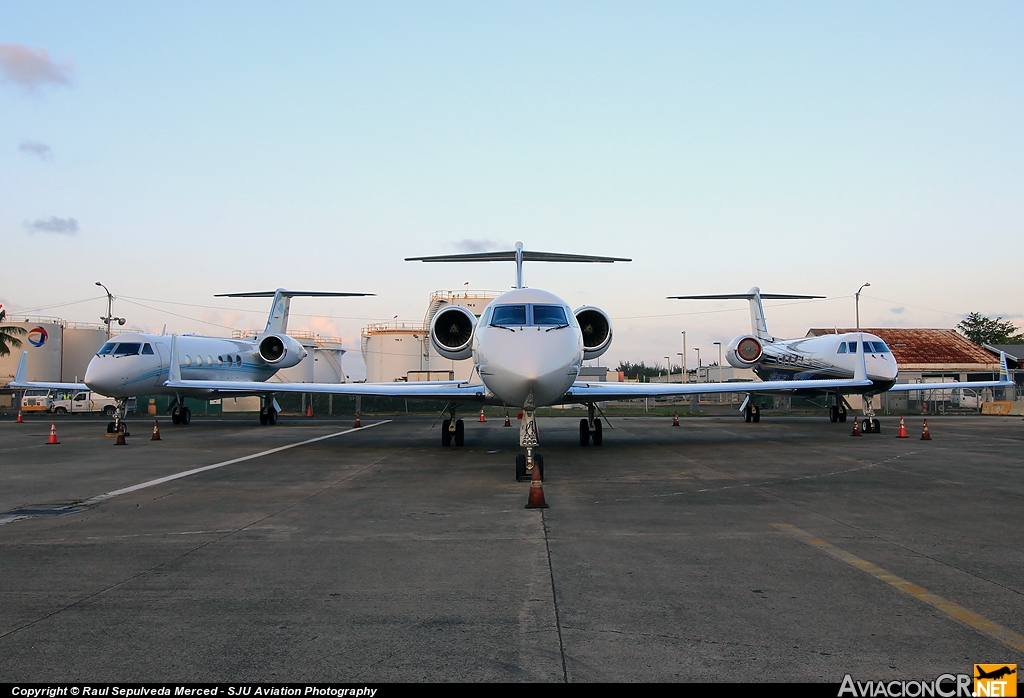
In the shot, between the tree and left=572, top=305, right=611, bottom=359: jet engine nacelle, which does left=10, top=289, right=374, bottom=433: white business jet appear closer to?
left=572, top=305, right=611, bottom=359: jet engine nacelle

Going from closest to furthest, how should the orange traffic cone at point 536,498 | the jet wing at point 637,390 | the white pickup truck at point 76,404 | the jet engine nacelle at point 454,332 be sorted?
the orange traffic cone at point 536,498 → the jet wing at point 637,390 → the jet engine nacelle at point 454,332 → the white pickup truck at point 76,404

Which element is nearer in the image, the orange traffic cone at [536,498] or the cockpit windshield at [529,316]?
the orange traffic cone at [536,498]

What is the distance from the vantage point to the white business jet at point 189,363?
23.5 metres

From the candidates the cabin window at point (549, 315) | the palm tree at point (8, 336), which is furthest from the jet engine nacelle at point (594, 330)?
the palm tree at point (8, 336)

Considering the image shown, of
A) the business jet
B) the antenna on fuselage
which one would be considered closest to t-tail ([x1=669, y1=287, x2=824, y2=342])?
the business jet

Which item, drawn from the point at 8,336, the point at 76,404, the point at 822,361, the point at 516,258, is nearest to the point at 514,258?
the point at 516,258

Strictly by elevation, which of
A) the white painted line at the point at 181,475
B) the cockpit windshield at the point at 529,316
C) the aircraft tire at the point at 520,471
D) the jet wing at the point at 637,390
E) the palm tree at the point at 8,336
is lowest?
the white painted line at the point at 181,475

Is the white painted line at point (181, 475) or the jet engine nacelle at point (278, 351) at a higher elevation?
the jet engine nacelle at point (278, 351)

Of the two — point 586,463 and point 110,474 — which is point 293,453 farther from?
point 586,463

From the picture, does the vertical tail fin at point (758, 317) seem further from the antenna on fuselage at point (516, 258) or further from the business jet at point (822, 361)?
the antenna on fuselage at point (516, 258)

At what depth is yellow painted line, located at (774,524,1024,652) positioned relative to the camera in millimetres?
3947

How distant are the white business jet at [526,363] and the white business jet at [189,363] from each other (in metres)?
6.17

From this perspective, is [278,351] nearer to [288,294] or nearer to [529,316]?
[288,294]

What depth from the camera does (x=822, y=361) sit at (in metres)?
26.7
